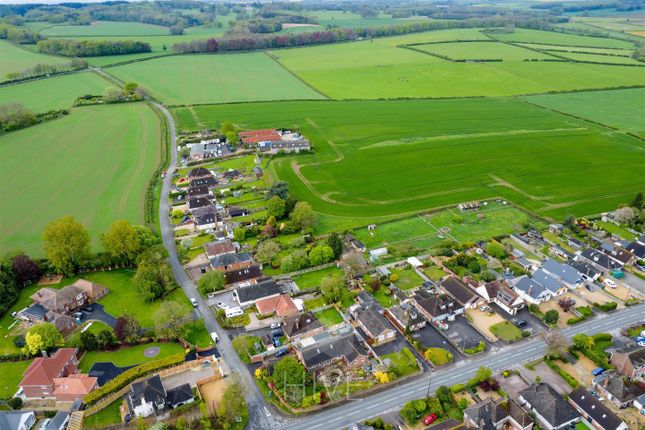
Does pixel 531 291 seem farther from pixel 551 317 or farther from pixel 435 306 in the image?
pixel 435 306

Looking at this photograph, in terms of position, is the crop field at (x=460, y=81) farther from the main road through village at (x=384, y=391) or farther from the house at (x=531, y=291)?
the main road through village at (x=384, y=391)

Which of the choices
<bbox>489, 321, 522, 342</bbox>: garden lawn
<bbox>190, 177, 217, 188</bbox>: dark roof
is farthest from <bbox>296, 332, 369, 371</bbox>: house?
<bbox>190, 177, 217, 188</bbox>: dark roof

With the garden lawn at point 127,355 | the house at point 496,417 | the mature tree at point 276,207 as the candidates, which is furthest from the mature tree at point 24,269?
the house at point 496,417

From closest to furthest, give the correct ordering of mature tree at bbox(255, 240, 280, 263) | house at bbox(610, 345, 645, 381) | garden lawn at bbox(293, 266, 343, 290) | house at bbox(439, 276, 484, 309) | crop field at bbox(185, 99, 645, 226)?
house at bbox(610, 345, 645, 381)
house at bbox(439, 276, 484, 309)
garden lawn at bbox(293, 266, 343, 290)
mature tree at bbox(255, 240, 280, 263)
crop field at bbox(185, 99, 645, 226)

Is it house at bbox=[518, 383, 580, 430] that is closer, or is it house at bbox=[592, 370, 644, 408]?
house at bbox=[518, 383, 580, 430]

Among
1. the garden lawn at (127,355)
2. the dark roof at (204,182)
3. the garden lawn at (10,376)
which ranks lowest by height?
the garden lawn at (10,376)

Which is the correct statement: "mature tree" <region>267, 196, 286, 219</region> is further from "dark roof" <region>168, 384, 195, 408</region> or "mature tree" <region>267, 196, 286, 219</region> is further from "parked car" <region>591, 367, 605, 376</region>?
"parked car" <region>591, 367, 605, 376</region>
